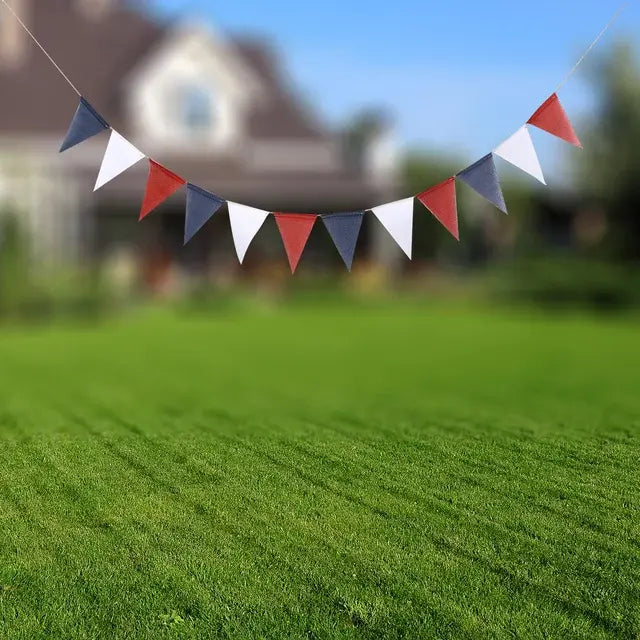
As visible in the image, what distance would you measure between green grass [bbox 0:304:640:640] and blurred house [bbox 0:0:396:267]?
61.5 ft

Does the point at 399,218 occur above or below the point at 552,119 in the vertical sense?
below

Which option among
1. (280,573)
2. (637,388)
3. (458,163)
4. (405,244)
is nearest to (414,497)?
(280,573)

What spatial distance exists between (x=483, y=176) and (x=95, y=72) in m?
24.9

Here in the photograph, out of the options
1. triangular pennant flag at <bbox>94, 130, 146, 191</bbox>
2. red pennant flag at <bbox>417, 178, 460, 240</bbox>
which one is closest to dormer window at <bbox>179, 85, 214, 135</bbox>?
triangular pennant flag at <bbox>94, 130, 146, 191</bbox>

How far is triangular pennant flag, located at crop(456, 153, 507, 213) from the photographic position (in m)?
6.64

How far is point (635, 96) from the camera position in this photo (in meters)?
31.8

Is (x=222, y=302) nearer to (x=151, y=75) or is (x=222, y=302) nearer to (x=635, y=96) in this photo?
(x=151, y=75)

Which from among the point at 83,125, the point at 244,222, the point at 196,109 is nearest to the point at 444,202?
the point at 244,222

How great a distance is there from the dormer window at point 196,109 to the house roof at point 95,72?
53.9 inches

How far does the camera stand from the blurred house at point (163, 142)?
27.7 meters

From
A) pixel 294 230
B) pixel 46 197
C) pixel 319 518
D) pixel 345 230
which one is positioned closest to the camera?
pixel 319 518

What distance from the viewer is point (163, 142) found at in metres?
28.6

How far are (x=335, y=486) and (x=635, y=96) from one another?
2844cm

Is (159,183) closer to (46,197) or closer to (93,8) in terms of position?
(46,197)
